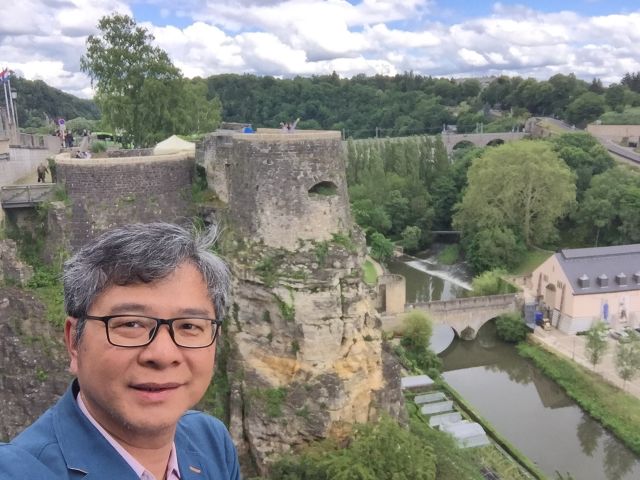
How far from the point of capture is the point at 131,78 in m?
21.5

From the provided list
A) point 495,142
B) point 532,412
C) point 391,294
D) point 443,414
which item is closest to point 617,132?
point 495,142

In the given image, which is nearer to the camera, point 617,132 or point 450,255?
point 450,255

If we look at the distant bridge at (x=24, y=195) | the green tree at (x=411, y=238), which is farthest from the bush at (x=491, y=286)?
the distant bridge at (x=24, y=195)

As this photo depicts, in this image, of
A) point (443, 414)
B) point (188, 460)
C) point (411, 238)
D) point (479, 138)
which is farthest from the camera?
point (479, 138)

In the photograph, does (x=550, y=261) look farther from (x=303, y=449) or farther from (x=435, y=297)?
(x=303, y=449)

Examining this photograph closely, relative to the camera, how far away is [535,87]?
8019 cm

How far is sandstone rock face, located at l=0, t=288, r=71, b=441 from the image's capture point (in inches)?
530

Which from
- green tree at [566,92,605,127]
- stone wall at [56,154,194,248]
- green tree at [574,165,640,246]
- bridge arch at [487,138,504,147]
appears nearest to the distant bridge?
stone wall at [56,154,194,248]

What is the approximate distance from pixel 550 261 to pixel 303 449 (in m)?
22.0

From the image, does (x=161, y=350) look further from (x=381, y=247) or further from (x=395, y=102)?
(x=395, y=102)

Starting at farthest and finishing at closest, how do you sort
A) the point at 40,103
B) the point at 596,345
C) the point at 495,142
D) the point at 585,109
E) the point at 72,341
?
the point at 40,103
the point at 495,142
the point at 585,109
the point at 596,345
the point at 72,341

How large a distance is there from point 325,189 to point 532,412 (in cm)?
1633

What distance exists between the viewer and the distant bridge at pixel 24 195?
1556 cm

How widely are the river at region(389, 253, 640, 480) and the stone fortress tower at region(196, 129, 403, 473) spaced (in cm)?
1041
